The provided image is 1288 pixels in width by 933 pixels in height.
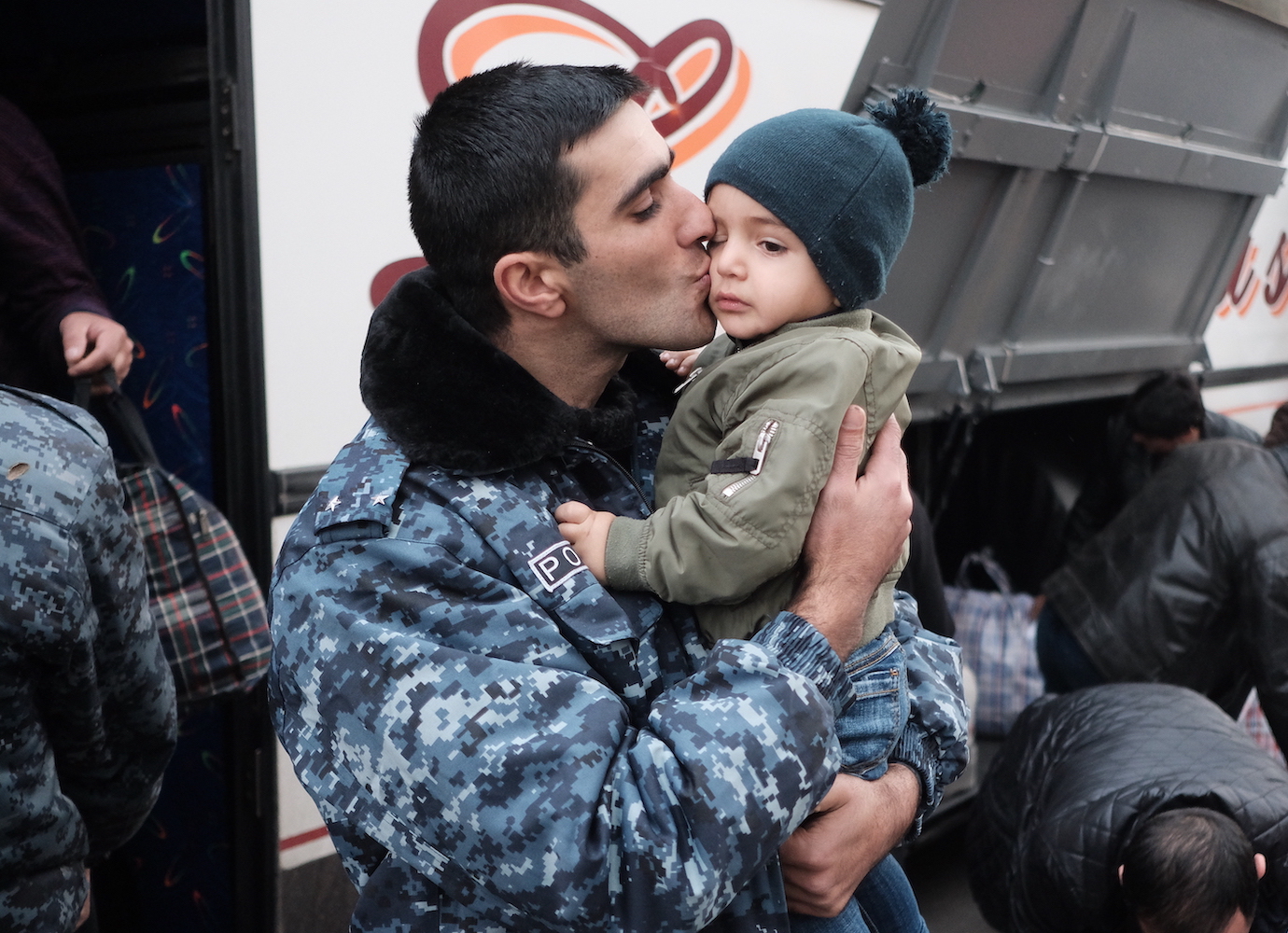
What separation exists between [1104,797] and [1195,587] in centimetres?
110

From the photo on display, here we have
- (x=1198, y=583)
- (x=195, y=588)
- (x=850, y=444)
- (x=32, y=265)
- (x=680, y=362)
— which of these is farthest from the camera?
(x=1198, y=583)

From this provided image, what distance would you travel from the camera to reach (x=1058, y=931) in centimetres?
277

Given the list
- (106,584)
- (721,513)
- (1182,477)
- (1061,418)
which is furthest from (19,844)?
(1061,418)

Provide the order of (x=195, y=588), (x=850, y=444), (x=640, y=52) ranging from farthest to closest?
(x=640, y=52) → (x=195, y=588) → (x=850, y=444)

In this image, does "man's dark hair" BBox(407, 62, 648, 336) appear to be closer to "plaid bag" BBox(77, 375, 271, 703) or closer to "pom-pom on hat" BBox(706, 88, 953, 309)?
"pom-pom on hat" BBox(706, 88, 953, 309)

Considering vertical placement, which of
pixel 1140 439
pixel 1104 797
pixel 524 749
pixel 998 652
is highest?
pixel 524 749

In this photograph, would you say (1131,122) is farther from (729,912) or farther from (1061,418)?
(729,912)

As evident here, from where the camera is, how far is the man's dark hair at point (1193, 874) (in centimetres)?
235

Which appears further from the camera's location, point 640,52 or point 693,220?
point 640,52

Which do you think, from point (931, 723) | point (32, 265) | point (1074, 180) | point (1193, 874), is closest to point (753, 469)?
point (931, 723)

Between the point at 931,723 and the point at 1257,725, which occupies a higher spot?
the point at 931,723

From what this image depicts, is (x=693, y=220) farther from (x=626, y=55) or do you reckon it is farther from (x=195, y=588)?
(x=195, y=588)

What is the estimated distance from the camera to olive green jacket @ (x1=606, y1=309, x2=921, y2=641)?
1.35 m

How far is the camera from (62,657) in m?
1.61
